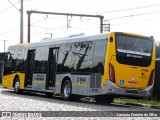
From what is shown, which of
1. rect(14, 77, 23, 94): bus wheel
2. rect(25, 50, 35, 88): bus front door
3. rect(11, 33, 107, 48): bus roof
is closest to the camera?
rect(11, 33, 107, 48): bus roof

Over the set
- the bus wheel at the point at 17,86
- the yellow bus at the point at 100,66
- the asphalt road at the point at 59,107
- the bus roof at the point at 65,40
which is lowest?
the asphalt road at the point at 59,107

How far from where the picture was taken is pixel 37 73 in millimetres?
25859

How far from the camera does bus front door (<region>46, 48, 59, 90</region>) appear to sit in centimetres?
2389

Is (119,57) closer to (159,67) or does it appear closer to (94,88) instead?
(94,88)

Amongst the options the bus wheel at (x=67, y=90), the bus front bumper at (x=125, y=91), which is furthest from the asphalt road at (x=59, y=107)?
the bus wheel at (x=67, y=90)

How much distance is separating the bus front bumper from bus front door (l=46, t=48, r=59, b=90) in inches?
212

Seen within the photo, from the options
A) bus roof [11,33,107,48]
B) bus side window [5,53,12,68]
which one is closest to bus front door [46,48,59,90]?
bus roof [11,33,107,48]

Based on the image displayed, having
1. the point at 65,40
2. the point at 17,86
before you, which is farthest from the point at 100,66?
the point at 17,86

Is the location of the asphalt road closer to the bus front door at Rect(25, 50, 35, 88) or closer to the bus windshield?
the bus windshield

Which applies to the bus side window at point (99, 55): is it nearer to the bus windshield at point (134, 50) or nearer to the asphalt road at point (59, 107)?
the bus windshield at point (134, 50)

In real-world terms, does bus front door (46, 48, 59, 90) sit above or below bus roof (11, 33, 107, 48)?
below

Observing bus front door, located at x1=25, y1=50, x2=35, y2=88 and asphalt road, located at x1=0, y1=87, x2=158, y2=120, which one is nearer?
asphalt road, located at x1=0, y1=87, x2=158, y2=120

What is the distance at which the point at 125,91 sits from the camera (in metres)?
19.2

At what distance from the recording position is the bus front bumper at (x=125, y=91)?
19.0 metres
